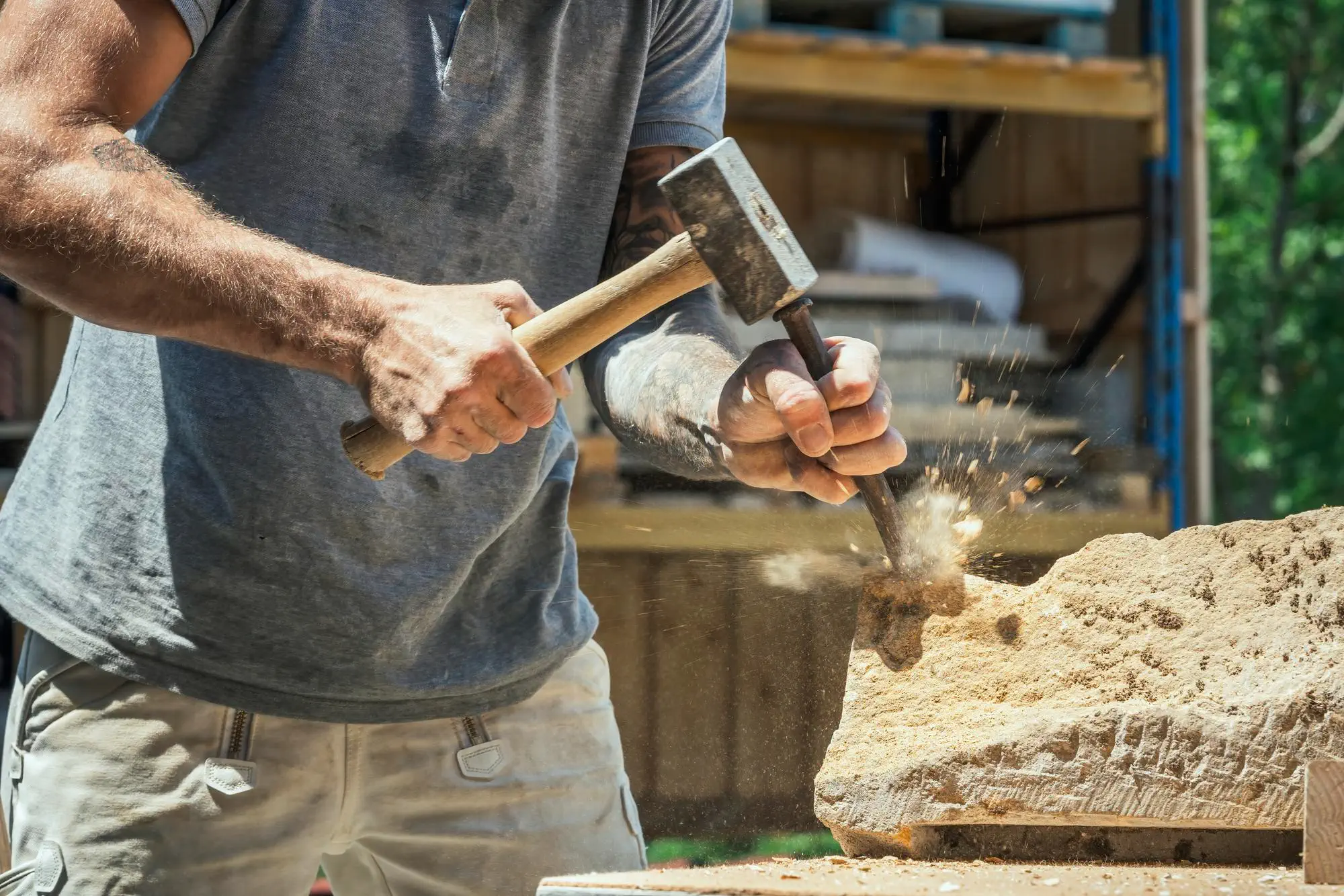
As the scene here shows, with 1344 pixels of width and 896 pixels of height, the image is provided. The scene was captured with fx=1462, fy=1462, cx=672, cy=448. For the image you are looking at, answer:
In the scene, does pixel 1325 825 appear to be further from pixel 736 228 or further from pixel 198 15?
pixel 198 15

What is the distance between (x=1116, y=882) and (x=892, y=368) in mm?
3099

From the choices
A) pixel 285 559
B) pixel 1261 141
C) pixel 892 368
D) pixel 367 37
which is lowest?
pixel 1261 141

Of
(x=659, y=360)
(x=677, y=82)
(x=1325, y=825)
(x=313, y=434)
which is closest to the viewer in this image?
A: (x=1325, y=825)

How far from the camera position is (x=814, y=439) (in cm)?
161

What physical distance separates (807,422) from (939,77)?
123 inches

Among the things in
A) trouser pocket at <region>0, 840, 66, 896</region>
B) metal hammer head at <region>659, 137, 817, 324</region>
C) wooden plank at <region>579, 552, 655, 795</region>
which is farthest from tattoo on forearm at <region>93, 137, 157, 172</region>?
wooden plank at <region>579, 552, 655, 795</region>

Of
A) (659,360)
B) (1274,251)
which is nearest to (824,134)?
(659,360)

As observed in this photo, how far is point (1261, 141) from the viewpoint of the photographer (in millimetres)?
10750

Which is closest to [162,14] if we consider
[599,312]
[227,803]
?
[599,312]

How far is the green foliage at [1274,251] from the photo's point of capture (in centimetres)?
974

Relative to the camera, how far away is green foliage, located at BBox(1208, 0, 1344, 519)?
384 inches

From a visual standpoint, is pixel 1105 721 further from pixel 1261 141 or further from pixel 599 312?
pixel 1261 141

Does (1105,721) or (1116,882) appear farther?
(1105,721)

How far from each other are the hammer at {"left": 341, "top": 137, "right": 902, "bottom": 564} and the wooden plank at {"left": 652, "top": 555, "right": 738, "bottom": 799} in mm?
2722
